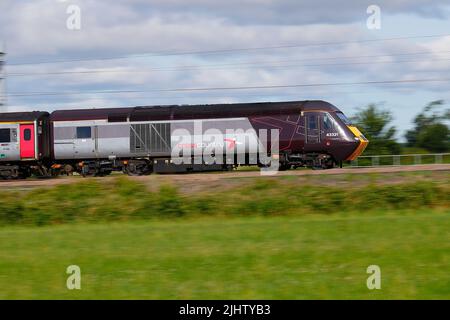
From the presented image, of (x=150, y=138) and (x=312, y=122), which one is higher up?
(x=312, y=122)

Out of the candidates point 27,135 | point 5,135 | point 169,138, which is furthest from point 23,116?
point 169,138

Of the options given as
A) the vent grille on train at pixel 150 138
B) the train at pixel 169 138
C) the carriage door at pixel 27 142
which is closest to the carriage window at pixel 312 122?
the train at pixel 169 138

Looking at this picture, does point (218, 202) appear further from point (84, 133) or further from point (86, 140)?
point (84, 133)

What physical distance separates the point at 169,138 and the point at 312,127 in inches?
282

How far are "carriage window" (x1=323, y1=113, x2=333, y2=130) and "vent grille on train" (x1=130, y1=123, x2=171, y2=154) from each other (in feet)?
25.6

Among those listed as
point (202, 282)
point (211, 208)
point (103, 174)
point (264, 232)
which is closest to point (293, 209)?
point (211, 208)

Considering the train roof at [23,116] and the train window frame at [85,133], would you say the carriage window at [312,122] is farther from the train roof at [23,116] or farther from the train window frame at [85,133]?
the train roof at [23,116]

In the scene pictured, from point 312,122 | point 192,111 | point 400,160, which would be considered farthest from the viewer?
point 400,160

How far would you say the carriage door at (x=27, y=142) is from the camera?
36562mm

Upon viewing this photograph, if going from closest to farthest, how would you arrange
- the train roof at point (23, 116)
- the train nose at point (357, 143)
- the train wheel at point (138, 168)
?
the train nose at point (357, 143), the train wheel at point (138, 168), the train roof at point (23, 116)

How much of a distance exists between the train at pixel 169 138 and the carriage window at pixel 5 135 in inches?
2.1

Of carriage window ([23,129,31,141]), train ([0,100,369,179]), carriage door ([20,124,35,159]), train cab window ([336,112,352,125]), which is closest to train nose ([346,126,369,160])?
train ([0,100,369,179])

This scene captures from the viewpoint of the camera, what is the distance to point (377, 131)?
7138cm

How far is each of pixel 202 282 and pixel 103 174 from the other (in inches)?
1102
